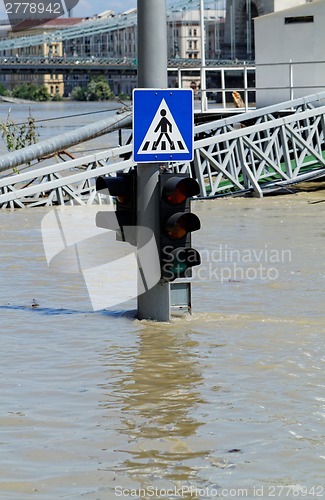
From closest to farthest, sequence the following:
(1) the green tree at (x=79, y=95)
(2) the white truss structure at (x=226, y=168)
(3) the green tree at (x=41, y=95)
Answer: (2) the white truss structure at (x=226, y=168) < (1) the green tree at (x=79, y=95) < (3) the green tree at (x=41, y=95)

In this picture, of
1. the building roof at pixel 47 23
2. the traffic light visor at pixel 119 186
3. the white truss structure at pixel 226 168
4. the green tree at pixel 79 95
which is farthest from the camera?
the building roof at pixel 47 23

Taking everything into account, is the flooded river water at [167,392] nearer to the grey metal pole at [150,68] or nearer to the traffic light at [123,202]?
the traffic light at [123,202]

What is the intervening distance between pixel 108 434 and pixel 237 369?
172 cm

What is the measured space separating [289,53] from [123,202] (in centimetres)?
2071

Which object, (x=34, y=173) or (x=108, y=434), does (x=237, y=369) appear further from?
(x=34, y=173)

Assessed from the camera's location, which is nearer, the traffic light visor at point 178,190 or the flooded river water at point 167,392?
the flooded river water at point 167,392

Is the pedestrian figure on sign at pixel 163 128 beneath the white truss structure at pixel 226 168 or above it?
above

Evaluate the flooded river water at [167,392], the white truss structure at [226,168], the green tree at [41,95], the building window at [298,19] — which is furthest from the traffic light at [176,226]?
the green tree at [41,95]

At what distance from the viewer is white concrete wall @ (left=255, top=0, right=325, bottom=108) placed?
90.8ft

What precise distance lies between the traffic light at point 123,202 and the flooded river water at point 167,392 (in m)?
0.80

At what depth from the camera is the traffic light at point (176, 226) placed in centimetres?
845

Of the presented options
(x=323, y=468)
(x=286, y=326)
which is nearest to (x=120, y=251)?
(x=286, y=326)

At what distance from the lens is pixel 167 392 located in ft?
22.8

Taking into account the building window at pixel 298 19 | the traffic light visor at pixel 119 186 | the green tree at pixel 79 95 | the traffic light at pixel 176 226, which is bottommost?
the green tree at pixel 79 95
